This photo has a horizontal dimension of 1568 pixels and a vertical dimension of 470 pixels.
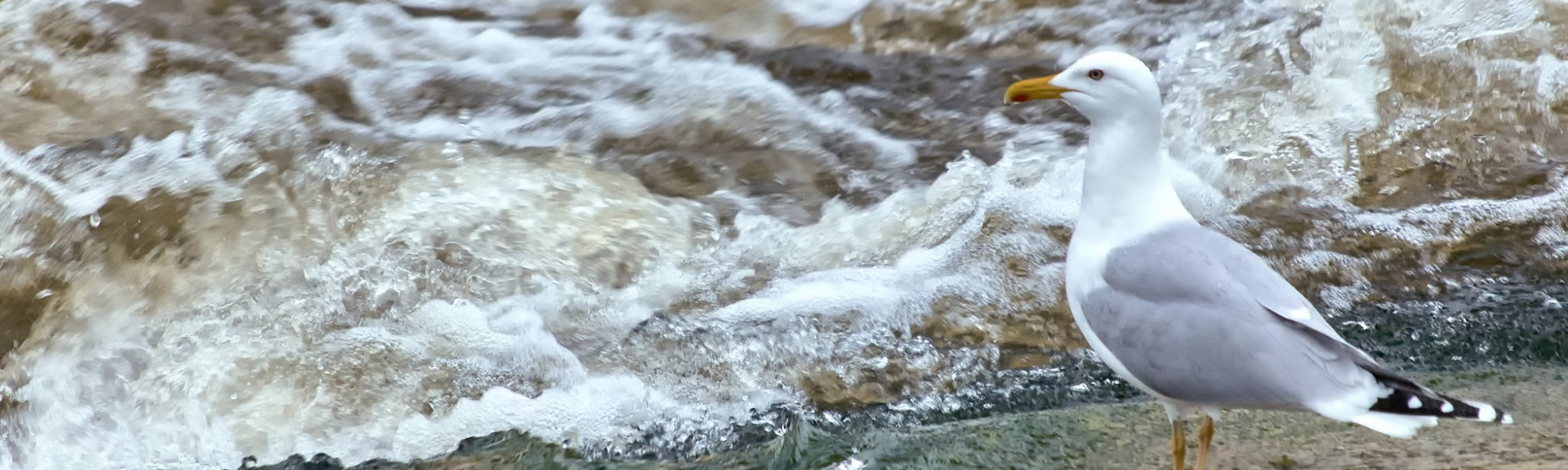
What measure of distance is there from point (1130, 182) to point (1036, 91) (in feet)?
0.85

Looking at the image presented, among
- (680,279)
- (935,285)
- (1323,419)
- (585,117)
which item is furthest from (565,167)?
(1323,419)

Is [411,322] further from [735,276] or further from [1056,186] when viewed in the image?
[1056,186]

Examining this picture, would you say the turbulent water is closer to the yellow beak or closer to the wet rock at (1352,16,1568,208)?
the wet rock at (1352,16,1568,208)

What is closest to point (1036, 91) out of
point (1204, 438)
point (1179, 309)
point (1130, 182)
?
point (1130, 182)

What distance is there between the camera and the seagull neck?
9.06 feet

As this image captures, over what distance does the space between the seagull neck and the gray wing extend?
61mm

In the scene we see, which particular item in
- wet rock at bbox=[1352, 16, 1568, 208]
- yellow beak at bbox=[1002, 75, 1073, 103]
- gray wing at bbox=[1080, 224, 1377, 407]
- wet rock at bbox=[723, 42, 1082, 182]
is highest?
yellow beak at bbox=[1002, 75, 1073, 103]

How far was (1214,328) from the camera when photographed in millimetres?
2467

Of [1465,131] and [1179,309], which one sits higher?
[1179,309]

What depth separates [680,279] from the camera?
14.3 feet

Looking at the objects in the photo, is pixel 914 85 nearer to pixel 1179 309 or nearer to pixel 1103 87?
pixel 1103 87

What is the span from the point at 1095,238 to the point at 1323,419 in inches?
28.0

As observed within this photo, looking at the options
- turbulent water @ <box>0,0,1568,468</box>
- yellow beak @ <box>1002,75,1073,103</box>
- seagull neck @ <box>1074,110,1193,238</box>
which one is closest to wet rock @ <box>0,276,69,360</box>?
turbulent water @ <box>0,0,1568,468</box>

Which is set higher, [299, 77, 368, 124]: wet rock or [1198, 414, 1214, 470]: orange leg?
[1198, 414, 1214, 470]: orange leg
